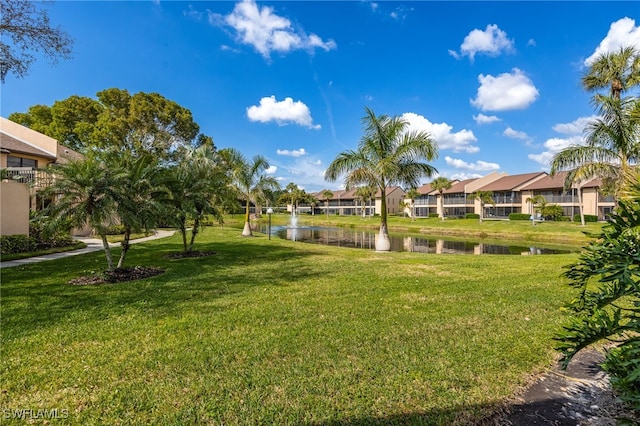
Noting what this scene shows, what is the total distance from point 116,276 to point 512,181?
195 ft

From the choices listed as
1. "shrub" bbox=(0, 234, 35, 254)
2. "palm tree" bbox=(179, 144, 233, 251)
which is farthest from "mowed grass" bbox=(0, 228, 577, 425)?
"shrub" bbox=(0, 234, 35, 254)

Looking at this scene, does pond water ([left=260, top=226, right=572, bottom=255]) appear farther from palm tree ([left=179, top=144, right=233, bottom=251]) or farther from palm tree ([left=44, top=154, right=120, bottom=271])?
palm tree ([left=44, top=154, right=120, bottom=271])

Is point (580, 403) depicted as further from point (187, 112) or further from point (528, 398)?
point (187, 112)

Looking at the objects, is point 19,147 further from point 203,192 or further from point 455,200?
point 455,200

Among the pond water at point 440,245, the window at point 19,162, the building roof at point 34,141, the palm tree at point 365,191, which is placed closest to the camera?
the palm tree at point 365,191

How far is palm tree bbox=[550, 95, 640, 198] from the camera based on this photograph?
12070 millimetres

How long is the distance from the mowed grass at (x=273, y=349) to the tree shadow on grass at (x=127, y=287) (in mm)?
53

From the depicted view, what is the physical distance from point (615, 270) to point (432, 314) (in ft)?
11.7

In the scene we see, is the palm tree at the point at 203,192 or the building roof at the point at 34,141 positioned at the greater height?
the building roof at the point at 34,141

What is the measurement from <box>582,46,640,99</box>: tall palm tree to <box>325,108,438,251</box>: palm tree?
26.0 feet

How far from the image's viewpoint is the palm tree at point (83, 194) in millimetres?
7262

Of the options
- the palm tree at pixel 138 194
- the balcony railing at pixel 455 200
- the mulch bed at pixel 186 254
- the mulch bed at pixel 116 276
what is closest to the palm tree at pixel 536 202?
the balcony railing at pixel 455 200

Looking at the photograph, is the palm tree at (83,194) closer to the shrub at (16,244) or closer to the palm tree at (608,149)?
the shrub at (16,244)

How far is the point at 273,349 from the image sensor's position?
4.05m
